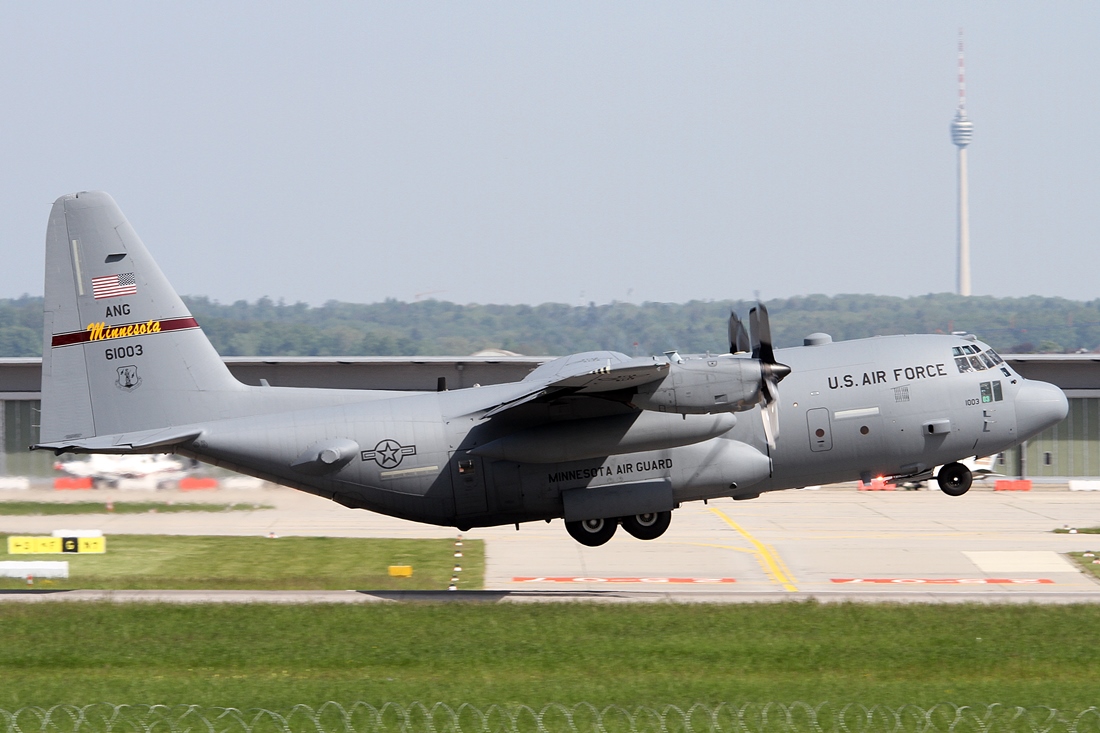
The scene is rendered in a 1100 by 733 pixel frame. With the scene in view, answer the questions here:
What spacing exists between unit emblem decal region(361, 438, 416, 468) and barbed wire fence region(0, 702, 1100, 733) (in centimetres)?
854

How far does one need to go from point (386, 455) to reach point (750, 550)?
1728cm

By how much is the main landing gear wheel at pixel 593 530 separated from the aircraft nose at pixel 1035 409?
387 inches

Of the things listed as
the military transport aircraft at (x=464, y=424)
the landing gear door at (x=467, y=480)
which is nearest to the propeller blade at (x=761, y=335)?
the military transport aircraft at (x=464, y=424)

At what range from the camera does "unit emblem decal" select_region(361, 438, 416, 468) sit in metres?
26.3

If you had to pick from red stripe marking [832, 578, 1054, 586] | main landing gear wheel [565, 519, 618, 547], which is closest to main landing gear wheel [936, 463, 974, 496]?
red stripe marking [832, 578, 1054, 586]

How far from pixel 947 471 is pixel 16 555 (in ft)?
88.1

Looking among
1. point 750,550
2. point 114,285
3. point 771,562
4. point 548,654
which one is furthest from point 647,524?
point 114,285

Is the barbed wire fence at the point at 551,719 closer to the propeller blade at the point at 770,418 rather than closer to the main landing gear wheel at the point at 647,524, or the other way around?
the propeller blade at the point at 770,418

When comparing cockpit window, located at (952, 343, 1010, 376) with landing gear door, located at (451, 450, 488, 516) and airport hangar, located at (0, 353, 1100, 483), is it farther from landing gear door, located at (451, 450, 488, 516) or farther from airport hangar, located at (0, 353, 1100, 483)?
airport hangar, located at (0, 353, 1100, 483)

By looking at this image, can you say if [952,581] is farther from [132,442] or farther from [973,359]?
[132,442]

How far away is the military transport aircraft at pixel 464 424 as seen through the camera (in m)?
26.2

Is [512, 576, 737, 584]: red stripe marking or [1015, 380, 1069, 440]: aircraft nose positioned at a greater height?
[1015, 380, 1069, 440]: aircraft nose

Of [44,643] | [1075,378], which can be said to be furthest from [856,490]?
[44,643]

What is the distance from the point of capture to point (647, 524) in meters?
27.8
